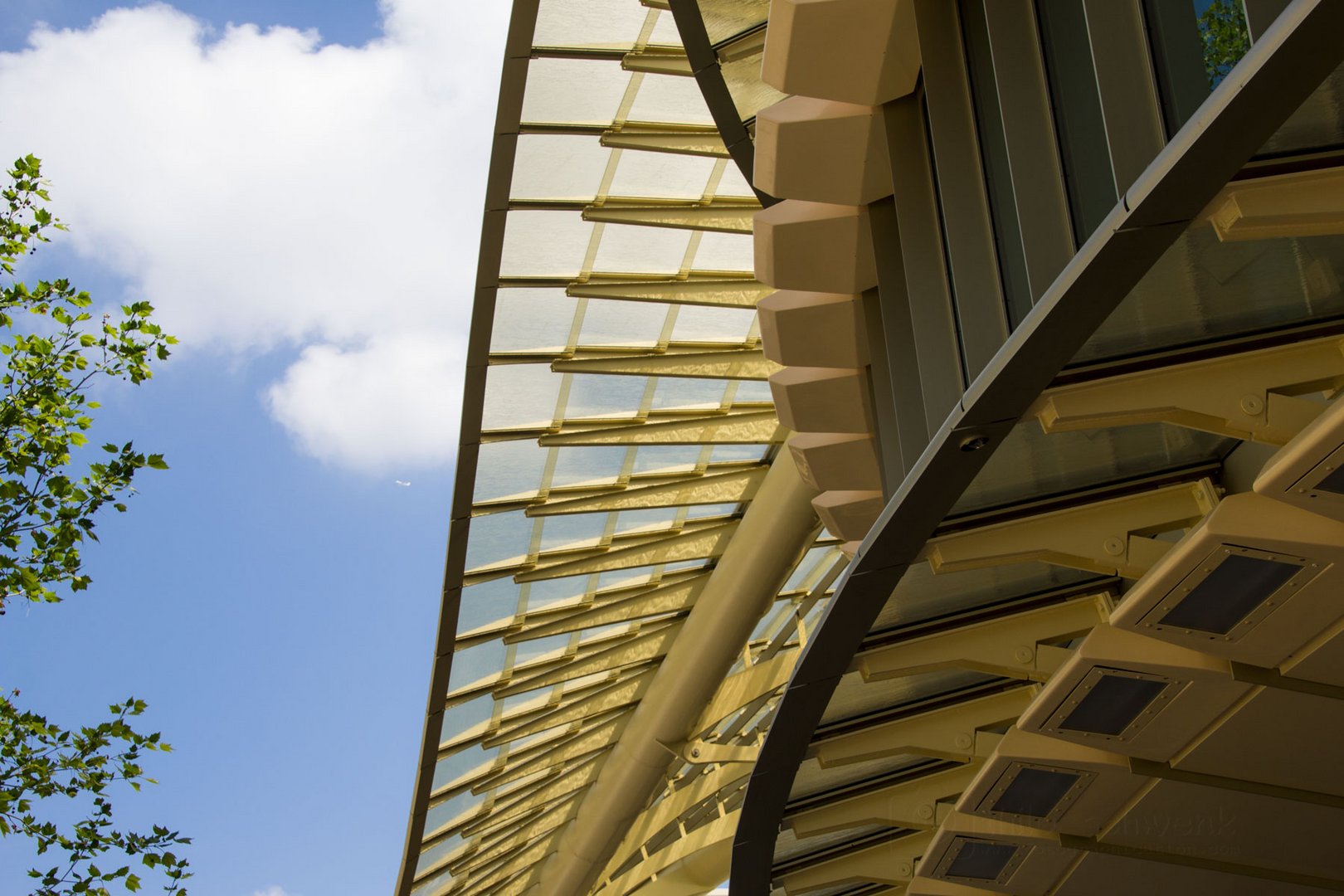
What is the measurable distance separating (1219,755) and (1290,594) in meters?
1.83

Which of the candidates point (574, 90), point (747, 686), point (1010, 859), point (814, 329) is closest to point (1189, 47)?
point (814, 329)

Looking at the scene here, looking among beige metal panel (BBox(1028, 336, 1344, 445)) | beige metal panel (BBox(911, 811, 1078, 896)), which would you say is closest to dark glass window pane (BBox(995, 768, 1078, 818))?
beige metal panel (BBox(911, 811, 1078, 896))

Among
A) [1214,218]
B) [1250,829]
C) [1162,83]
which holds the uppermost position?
[1162,83]

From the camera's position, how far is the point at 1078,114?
5.73m

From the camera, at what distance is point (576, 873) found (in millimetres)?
25312

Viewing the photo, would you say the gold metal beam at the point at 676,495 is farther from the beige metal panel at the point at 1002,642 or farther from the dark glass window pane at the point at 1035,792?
the beige metal panel at the point at 1002,642

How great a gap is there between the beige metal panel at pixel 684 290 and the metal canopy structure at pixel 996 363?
0.15 ft

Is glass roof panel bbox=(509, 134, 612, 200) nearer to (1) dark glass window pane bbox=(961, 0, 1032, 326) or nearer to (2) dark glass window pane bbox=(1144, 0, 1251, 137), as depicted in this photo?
(1) dark glass window pane bbox=(961, 0, 1032, 326)

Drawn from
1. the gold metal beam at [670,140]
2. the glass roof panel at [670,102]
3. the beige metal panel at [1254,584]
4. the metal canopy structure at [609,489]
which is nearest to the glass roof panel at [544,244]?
the metal canopy structure at [609,489]

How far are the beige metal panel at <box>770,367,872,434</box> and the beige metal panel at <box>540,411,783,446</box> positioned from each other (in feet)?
23.0

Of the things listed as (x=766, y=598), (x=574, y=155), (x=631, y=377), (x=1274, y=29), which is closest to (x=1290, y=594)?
(x=1274, y=29)

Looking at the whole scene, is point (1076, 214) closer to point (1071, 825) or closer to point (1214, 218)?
point (1214, 218)

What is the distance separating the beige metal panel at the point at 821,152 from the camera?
24.0 feet

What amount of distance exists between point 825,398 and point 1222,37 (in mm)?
4524
